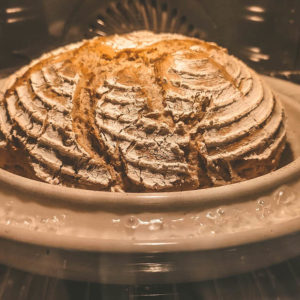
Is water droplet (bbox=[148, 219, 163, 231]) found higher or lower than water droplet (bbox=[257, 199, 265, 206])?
higher

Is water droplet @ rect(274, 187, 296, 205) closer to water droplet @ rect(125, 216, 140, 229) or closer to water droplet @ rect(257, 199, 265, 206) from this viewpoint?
water droplet @ rect(257, 199, 265, 206)

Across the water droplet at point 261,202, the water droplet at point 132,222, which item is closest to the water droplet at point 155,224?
the water droplet at point 132,222

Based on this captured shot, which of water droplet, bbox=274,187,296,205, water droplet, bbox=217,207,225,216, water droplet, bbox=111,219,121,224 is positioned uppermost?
water droplet, bbox=111,219,121,224

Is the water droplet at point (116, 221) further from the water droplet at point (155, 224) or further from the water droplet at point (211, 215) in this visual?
the water droplet at point (211, 215)

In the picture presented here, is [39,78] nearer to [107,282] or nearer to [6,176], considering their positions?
[6,176]

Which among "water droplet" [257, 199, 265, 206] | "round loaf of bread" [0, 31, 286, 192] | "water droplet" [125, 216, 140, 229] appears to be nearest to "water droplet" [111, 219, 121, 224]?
"water droplet" [125, 216, 140, 229]

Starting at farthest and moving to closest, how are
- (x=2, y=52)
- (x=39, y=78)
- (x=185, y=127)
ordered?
1. (x=2, y=52)
2. (x=39, y=78)
3. (x=185, y=127)

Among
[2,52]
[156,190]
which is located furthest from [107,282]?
[2,52]
